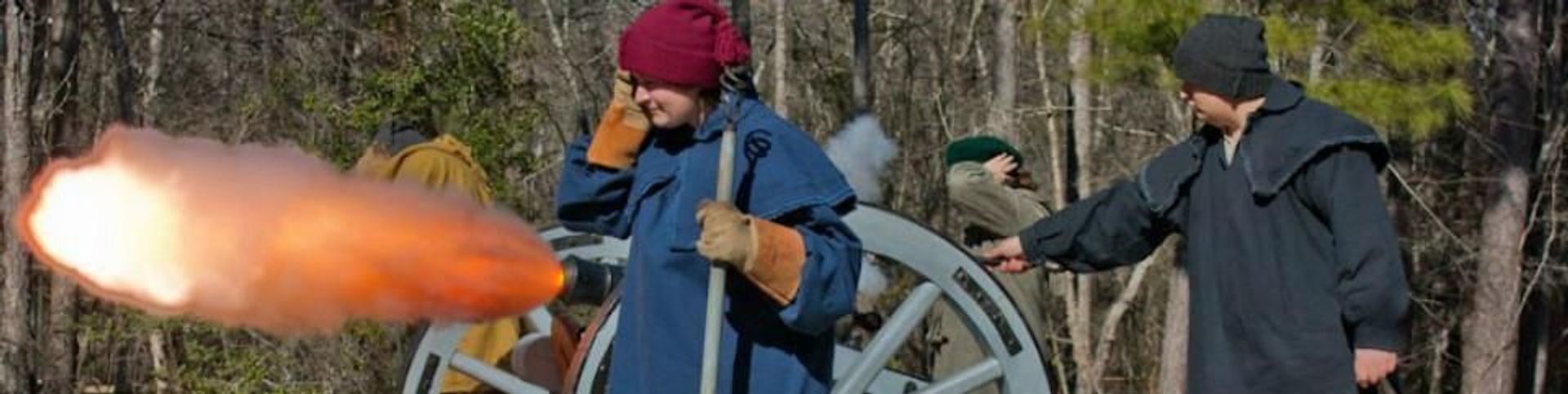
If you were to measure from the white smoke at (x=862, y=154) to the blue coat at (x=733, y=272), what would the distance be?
9.73ft

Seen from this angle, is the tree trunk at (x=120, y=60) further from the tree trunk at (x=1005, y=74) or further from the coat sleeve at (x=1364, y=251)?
the coat sleeve at (x=1364, y=251)

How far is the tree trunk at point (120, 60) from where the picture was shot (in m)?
13.8

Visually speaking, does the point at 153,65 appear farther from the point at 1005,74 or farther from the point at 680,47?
the point at 680,47

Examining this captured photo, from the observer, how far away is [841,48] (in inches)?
767

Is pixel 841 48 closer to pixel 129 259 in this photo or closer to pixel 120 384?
pixel 120 384

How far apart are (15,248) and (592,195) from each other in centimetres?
644

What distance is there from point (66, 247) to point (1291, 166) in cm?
262

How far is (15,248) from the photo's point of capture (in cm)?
1058

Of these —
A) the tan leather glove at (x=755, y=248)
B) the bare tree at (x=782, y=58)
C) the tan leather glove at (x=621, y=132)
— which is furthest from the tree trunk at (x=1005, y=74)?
the tan leather glove at (x=755, y=248)

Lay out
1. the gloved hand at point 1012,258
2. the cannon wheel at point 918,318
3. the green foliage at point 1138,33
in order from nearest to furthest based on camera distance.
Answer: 1. the gloved hand at point 1012,258
2. the cannon wheel at point 918,318
3. the green foliage at point 1138,33

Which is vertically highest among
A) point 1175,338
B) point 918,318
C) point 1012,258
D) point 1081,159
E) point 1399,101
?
point 1399,101

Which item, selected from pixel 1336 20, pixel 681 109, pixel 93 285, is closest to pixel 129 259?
pixel 93 285

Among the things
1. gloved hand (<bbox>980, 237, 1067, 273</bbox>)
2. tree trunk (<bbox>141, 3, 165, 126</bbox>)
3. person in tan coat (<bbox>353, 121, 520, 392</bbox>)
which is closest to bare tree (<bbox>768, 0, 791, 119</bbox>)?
tree trunk (<bbox>141, 3, 165, 126</bbox>)

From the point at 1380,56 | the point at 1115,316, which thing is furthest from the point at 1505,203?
the point at 1380,56
